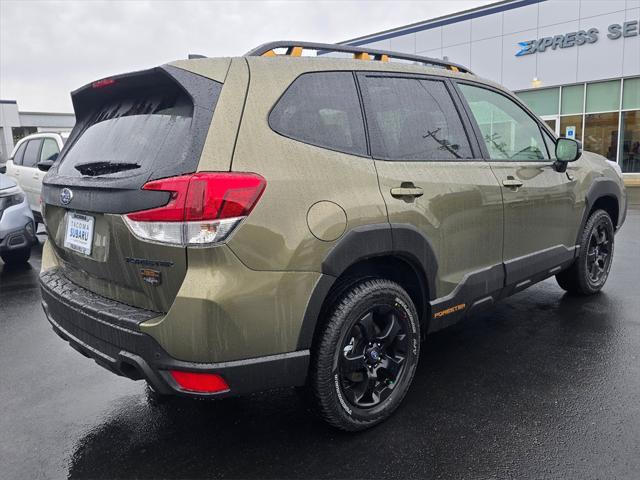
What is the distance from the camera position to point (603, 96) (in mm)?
16609

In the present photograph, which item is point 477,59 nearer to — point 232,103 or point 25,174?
point 25,174

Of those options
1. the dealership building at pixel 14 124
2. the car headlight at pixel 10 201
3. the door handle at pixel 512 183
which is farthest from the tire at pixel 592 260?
the dealership building at pixel 14 124

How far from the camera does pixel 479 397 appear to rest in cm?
295

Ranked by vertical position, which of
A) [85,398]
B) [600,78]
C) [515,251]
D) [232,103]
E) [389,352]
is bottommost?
[85,398]

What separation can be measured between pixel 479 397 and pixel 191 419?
1620 millimetres

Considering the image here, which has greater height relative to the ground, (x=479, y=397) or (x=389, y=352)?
(x=389, y=352)

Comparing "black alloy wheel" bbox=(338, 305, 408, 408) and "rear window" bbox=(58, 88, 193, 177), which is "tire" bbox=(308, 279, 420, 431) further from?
"rear window" bbox=(58, 88, 193, 177)

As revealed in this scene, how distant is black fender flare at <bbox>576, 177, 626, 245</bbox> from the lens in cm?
426

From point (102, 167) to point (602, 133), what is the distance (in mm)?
18105

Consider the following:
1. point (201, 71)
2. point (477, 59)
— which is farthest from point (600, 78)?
point (201, 71)

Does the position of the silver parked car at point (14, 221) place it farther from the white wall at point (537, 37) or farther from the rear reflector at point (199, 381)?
the white wall at point (537, 37)

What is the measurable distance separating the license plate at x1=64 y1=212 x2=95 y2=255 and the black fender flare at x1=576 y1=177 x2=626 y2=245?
370 centimetres

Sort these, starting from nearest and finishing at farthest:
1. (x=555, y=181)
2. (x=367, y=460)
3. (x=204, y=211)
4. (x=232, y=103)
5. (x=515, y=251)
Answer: (x=204, y=211)
(x=232, y=103)
(x=367, y=460)
(x=515, y=251)
(x=555, y=181)

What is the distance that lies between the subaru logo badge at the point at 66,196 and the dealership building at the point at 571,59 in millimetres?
17662
